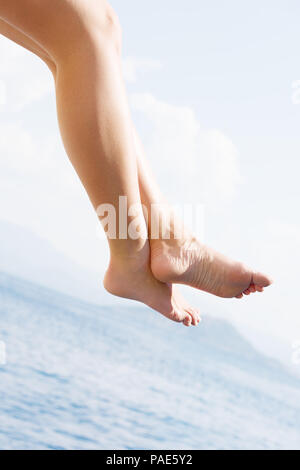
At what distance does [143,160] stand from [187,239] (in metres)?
0.14

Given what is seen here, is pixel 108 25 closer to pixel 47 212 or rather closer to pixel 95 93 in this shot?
pixel 95 93

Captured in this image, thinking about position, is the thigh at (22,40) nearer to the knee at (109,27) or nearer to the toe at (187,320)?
the knee at (109,27)

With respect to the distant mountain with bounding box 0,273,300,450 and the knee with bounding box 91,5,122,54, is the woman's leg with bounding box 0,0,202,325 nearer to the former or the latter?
the knee with bounding box 91,5,122,54

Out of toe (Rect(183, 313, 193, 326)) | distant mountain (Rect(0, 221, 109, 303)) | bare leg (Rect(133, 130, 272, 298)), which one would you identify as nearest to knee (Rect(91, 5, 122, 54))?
bare leg (Rect(133, 130, 272, 298))

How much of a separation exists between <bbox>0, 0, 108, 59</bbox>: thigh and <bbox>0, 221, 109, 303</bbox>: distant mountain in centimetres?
1762

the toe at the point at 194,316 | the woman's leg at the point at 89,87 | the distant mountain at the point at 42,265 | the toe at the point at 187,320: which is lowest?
the toe at the point at 187,320

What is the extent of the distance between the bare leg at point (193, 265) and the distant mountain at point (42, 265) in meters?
17.3

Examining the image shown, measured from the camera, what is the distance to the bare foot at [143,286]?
0.89 m

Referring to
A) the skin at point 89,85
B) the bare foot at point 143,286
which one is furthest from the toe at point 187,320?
the skin at point 89,85

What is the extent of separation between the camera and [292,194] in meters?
17.0

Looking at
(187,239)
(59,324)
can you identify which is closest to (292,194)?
(59,324)

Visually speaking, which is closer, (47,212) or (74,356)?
(74,356)

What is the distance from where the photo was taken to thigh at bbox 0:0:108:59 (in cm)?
68

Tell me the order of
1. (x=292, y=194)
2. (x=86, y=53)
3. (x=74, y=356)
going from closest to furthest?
(x=86, y=53) < (x=74, y=356) < (x=292, y=194)
